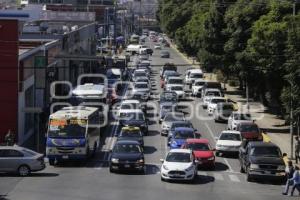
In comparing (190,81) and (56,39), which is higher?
(56,39)

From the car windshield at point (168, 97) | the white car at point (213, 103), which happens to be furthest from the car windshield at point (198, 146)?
the car windshield at point (168, 97)

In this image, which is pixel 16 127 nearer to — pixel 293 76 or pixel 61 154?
pixel 61 154

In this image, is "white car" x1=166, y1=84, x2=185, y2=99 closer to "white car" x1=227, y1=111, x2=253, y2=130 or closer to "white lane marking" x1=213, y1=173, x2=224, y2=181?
"white car" x1=227, y1=111, x2=253, y2=130

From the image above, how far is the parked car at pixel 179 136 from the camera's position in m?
39.2

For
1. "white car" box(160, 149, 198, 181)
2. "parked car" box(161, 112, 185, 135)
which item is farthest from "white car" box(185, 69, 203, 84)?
"white car" box(160, 149, 198, 181)

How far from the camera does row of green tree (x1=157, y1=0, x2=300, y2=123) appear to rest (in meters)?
38.6

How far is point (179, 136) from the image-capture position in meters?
40.2

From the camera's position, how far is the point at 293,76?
122 ft

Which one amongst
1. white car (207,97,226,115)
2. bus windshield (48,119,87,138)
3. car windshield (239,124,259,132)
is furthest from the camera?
white car (207,97,226,115)

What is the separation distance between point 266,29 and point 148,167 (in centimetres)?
1689

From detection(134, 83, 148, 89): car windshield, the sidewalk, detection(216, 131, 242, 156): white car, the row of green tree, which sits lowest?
the sidewalk

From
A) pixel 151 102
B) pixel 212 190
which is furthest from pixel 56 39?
pixel 212 190

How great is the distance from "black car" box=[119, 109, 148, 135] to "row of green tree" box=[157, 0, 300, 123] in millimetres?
8396

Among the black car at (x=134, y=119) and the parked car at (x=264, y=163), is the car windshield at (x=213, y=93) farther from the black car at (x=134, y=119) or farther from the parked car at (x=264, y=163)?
the parked car at (x=264, y=163)
